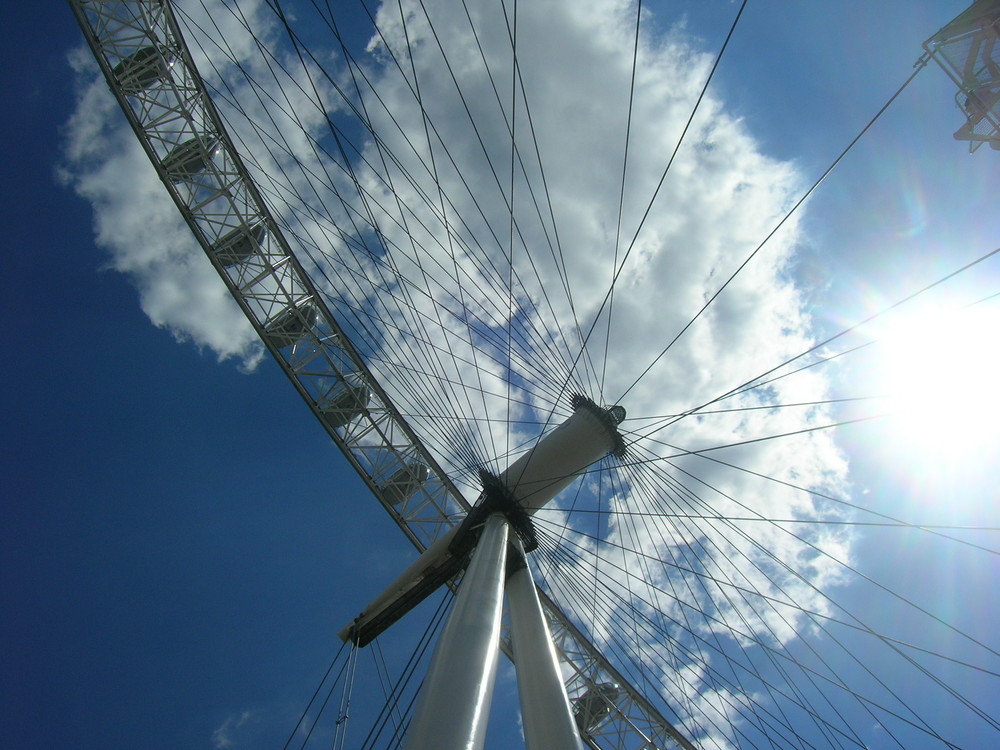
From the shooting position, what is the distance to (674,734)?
1692 centimetres

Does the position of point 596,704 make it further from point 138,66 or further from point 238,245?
point 138,66

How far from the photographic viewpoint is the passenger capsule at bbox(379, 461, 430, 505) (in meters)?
16.1

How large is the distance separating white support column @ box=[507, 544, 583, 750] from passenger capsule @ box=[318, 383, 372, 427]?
26.1ft

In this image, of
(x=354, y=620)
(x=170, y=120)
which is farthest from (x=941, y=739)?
(x=170, y=120)

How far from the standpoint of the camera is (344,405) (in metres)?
15.6

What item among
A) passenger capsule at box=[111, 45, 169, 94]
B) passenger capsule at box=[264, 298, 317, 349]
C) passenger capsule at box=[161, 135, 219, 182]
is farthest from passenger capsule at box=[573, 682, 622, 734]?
passenger capsule at box=[111, 45, 169, 94]

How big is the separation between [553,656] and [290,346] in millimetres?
10972

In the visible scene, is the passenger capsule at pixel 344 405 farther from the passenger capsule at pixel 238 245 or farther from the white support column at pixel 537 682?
the white support column at pixel 537 682

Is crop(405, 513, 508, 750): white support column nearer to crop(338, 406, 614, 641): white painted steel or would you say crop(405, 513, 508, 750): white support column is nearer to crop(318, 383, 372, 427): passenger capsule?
crop(338, 406, 614, 641): white painted steel

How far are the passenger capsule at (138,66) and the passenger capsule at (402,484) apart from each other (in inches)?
467

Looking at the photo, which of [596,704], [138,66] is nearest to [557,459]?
[596,704]

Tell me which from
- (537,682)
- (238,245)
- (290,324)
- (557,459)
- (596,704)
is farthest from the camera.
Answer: (596,704)

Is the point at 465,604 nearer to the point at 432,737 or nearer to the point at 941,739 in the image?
the point at 432,737

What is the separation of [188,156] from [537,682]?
47.7 feet
